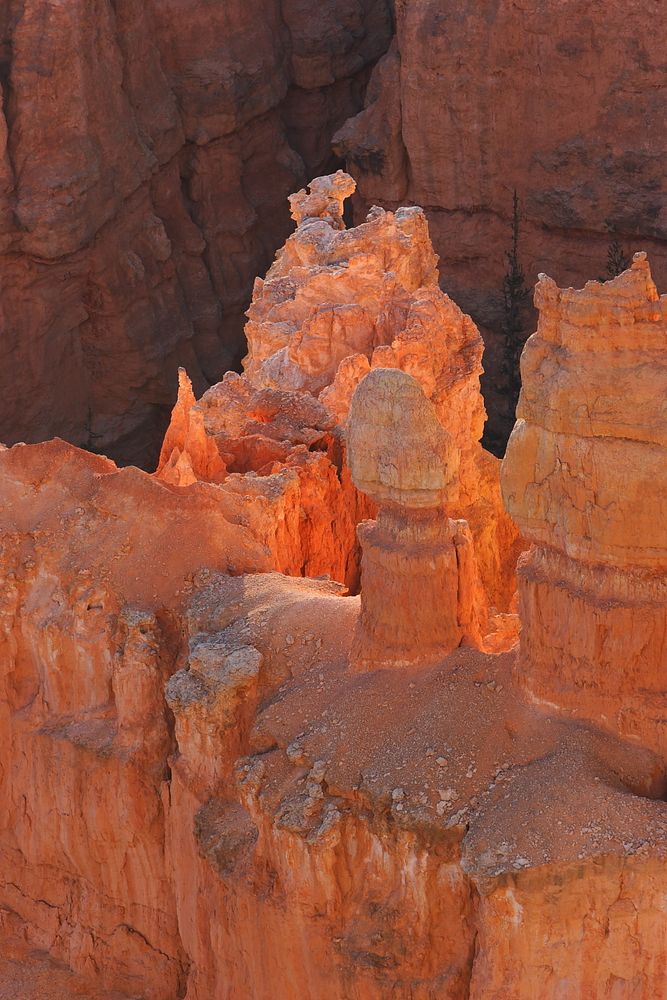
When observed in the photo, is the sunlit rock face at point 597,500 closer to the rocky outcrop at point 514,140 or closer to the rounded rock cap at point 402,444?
the rounded rock cap at point 402,444

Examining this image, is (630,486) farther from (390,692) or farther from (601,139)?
(601,139)

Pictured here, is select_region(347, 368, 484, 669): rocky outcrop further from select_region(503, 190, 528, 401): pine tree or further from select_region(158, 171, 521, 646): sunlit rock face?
select_region(503, 190, 528, 401): pine tree

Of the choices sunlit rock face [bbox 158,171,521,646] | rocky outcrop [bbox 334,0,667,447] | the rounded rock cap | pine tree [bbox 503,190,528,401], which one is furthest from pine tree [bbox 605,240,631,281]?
the rounded rock cap

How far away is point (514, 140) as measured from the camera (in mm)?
24781

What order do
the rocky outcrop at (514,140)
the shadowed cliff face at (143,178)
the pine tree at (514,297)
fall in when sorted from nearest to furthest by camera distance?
the rocky outcrop at (514,140)
the shadowed cliff face at (143,178)
the pine tree at (514,297)

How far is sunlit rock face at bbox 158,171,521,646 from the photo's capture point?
44.2 feet

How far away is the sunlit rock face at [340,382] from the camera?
1348cm

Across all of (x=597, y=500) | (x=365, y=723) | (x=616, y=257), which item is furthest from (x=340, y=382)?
(x=616, y=257)

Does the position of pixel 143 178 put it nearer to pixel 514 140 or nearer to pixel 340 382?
pixel 514 140

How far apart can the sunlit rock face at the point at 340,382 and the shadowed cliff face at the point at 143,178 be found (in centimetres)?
898

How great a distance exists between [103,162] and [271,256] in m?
5.07

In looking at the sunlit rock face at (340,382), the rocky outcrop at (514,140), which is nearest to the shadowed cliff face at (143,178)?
the rocky outcrop at (514,140)

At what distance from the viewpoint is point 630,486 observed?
8172mm

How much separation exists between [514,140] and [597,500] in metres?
17.6
